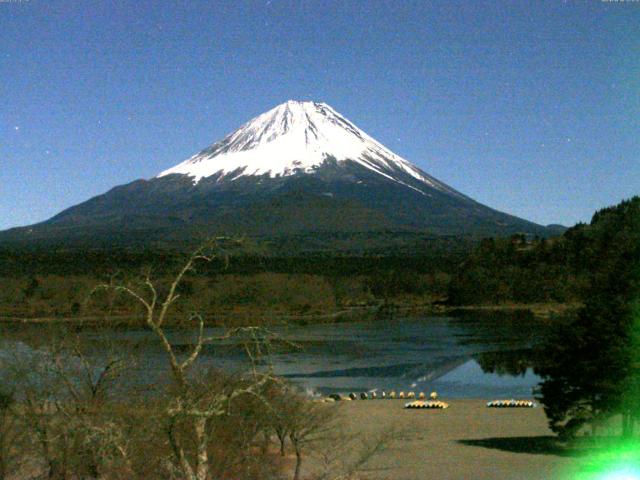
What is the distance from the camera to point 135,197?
7785 inches

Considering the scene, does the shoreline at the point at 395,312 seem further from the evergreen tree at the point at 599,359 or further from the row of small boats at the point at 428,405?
the evergreen tree at the point at 599,359

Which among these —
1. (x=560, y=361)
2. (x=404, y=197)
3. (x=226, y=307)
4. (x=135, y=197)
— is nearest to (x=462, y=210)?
(x=404, y=197)

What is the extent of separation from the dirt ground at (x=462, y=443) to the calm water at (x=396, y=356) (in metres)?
3.98

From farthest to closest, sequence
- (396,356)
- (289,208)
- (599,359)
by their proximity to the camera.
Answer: (289,208) → (396,356) → (599,359)

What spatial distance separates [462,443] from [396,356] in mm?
24566

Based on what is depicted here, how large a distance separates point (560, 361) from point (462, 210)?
16521cm

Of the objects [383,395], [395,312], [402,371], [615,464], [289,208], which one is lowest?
[402,371]

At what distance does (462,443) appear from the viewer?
68.3ft

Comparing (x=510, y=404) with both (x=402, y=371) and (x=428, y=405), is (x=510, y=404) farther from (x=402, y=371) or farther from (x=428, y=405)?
(x=402, y=371)

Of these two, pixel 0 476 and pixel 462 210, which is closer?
pixel 0 476

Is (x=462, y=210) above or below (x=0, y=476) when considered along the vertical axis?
above

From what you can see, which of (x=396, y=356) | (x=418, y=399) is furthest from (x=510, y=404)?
(x=396, y=356)

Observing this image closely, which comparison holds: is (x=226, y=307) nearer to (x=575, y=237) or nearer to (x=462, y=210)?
(x=575, y=237)

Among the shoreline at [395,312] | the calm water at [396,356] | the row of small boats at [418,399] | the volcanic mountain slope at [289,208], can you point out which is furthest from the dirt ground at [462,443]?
the volcanic mountain slope at [289,208]
